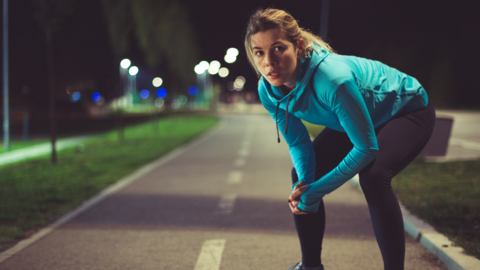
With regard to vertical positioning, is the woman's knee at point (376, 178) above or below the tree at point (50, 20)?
below

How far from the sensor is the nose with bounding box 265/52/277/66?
219 cm

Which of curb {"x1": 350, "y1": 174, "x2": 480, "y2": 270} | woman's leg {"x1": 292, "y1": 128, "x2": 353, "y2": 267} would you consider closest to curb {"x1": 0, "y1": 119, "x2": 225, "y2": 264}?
woman's leg {"x1": 292, "y1": 128, "x2": 353, "y2": 267}

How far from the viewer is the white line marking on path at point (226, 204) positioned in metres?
5.37

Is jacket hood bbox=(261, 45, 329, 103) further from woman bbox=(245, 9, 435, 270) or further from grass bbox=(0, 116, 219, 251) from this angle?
grass bbox=(0, 116, 219, 251)

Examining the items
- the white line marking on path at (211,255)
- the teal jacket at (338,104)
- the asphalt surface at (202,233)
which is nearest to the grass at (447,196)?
the asphalt surface at (202,233)

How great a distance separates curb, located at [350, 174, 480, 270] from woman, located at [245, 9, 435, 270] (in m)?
1.08

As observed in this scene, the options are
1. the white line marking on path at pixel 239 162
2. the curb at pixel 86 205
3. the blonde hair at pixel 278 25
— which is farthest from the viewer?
the white line marking on path at pixel 239 162

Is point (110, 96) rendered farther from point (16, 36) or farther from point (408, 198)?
point (408, 198)

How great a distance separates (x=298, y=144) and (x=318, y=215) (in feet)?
1.57

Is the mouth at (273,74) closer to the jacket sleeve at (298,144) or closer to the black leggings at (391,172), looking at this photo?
the jacket sleeve at (298,144)

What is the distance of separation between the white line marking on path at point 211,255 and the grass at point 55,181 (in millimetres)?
1899

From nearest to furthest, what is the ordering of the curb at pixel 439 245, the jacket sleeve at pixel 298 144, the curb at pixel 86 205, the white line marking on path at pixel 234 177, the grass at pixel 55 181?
the jacket sleeve at pixel 298 144, the curb at pixel 439 245, the curb at pixel 86 205, the grass at pixel 55 181, the white line marking on path at pixel 234 177

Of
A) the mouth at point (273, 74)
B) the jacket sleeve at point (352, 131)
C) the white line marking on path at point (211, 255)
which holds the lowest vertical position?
the white line marking on path at point (211, 255)

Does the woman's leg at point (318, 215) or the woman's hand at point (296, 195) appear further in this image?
the woman's leg at point (318, 215)
